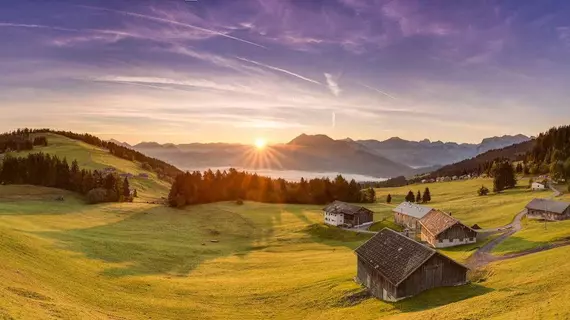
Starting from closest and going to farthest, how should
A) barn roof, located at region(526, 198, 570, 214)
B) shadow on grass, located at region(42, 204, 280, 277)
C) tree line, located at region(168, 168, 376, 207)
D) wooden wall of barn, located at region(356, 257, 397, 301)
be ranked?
wooden wall of barn, located at region(356, 257, 397, 301) < shadow on grass, located at region(42, 204, 280, 277) < barn roof, located at region(526, 198, 570, 214) < tree line, located at region(168, 168, 376, 207)

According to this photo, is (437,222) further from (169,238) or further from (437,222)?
(169,238)

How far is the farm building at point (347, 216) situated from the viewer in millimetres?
108500

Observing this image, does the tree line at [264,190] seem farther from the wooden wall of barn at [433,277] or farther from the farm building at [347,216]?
the wooden wall of barn at [433,277]

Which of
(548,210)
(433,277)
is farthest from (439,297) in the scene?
(548,210)

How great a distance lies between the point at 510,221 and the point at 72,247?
84.8 m

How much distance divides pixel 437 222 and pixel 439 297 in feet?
133

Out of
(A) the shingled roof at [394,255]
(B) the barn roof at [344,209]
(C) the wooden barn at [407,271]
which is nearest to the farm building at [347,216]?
(B) the barn roof at [344,209]

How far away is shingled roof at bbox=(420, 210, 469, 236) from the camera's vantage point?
77.7 metres

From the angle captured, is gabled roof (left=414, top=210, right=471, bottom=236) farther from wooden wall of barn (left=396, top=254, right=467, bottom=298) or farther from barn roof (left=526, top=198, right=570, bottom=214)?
wooden wall of barn (left=396, top=254, right=467, bottom=298)

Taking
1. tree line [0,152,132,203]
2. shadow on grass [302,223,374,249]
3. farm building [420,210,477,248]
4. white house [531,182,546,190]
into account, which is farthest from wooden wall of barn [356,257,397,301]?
tree line [0,152,132,203]

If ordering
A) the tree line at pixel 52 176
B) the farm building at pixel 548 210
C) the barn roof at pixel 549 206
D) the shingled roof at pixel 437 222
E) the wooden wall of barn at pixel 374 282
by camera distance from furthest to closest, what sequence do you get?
the tree line at pixel 52 176, the barn roof at pixel 549 206, the farm building at pixel 548 210, the shingled roof at pixel 437 222, the wooden wall of barn at pixel 374 282

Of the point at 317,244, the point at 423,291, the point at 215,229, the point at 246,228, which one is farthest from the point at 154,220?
the point at 423,291

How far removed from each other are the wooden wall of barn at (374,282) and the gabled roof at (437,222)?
30.1m

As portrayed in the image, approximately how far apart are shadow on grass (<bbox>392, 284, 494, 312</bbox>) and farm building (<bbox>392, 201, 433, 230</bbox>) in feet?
166
